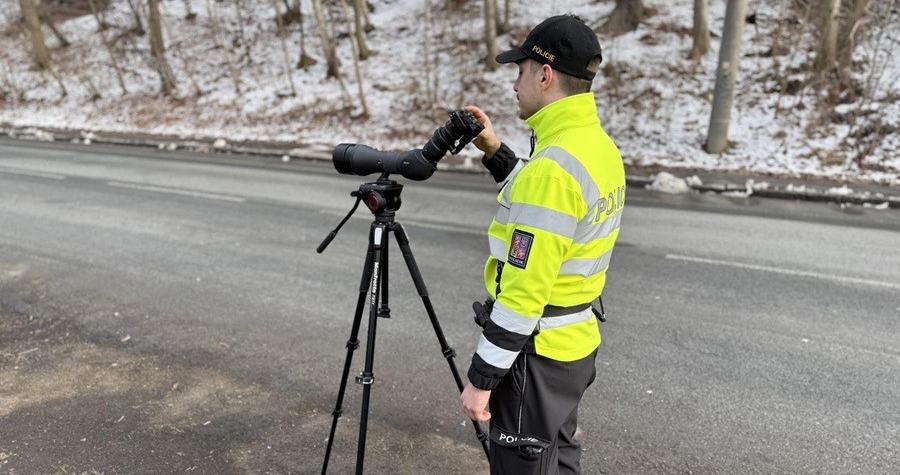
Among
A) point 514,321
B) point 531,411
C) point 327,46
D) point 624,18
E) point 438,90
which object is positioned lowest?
point 438,90

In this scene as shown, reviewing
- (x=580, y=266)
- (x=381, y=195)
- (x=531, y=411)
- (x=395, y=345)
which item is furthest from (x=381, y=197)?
(x=395, y=345)

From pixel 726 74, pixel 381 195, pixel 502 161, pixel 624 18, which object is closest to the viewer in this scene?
pixel 381 195

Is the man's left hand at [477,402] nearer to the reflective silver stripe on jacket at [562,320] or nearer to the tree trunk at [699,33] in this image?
the reflective silver stripe on jacket at [562,320]

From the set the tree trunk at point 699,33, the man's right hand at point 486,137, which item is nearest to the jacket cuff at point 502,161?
the man's right hand at point 486,137

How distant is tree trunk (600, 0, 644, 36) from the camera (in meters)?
17.3

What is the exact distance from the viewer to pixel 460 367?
4477 millimetres

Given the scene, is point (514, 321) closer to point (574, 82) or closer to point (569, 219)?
point (569, 219)

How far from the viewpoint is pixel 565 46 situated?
2070 mm

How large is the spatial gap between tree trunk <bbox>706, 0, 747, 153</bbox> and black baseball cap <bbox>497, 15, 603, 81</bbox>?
11.1 metres

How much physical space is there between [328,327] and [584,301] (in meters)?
3.25

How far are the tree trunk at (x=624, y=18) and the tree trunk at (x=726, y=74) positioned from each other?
5.75m

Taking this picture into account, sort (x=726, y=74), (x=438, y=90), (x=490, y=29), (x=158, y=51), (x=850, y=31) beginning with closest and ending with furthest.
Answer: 1. (x=726, y=74)
2. (x=850, y=31)
3. (x=490, y=29)
4. (x=438, y=90)
5. (x=158, y=51)

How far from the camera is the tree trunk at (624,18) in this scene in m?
17.3

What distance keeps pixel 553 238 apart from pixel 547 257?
0.22ft
